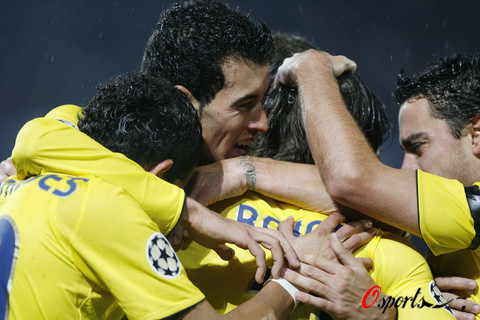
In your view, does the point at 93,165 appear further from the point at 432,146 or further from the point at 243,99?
the point at 432,146

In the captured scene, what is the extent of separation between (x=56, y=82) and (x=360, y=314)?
5.83 metres

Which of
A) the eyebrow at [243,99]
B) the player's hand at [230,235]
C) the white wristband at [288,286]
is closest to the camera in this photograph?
the player's hand at [230,235]

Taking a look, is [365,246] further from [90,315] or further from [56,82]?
[56,82]

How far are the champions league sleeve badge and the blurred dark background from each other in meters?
5.52

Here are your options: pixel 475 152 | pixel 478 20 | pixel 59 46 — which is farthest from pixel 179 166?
pixel 478 20

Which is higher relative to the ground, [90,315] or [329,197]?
[329,197]

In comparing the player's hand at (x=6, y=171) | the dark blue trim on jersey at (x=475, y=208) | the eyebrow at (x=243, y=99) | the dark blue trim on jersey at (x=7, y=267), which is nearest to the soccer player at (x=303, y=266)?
the dark blue trim on jersey at (x=475, y=208)

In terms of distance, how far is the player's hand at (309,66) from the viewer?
9.03 ft

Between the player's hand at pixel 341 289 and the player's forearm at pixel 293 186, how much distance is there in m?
0.30

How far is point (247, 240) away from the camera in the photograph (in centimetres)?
197

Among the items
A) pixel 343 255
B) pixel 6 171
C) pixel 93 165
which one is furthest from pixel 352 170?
pixel 6 171

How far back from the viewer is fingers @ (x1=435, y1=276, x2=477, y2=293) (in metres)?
2.31

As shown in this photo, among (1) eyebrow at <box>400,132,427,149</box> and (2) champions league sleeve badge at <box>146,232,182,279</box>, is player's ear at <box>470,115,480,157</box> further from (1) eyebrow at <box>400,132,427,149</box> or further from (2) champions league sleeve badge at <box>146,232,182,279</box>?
(2) champions league sleeve badge at <box>146,232,182,279</box>

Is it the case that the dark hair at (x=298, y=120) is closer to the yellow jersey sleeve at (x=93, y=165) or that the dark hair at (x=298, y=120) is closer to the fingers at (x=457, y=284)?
the fingers at (x=457, y=284)
